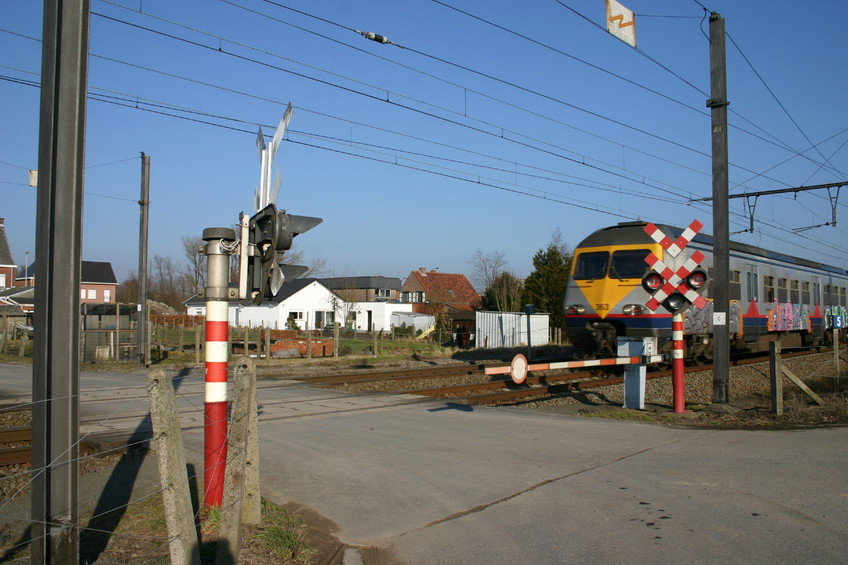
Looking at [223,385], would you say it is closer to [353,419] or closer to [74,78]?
[74,78]

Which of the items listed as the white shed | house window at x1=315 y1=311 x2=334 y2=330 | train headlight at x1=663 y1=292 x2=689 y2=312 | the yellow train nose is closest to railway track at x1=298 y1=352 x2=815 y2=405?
the yellow train nose

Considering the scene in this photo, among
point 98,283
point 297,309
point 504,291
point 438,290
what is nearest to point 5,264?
point 98,283

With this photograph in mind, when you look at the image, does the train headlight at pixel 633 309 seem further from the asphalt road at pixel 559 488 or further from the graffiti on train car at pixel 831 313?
the graffiti on train car at pixel 831 313

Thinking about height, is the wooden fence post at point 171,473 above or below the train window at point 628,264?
below

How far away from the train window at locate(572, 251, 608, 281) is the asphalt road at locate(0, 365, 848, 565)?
737 centimetres

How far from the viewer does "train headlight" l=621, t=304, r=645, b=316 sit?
1553 centimetres

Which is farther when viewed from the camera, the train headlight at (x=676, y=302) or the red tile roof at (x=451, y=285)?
the red tile roof at (x=451, y=285)

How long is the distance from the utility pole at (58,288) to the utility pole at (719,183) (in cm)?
1085

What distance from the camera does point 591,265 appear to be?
54.4 feet

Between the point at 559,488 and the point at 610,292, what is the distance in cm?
1073

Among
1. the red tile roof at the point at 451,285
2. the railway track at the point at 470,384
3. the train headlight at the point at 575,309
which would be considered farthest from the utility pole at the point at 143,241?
the red tile roof at the point at 451,285

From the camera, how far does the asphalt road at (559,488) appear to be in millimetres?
4480

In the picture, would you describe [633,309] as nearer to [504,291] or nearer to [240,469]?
[240,469]

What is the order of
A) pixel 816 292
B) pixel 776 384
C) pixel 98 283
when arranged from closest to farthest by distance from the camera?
pixel 776 384
pixel 816 292
pixel 98 283
